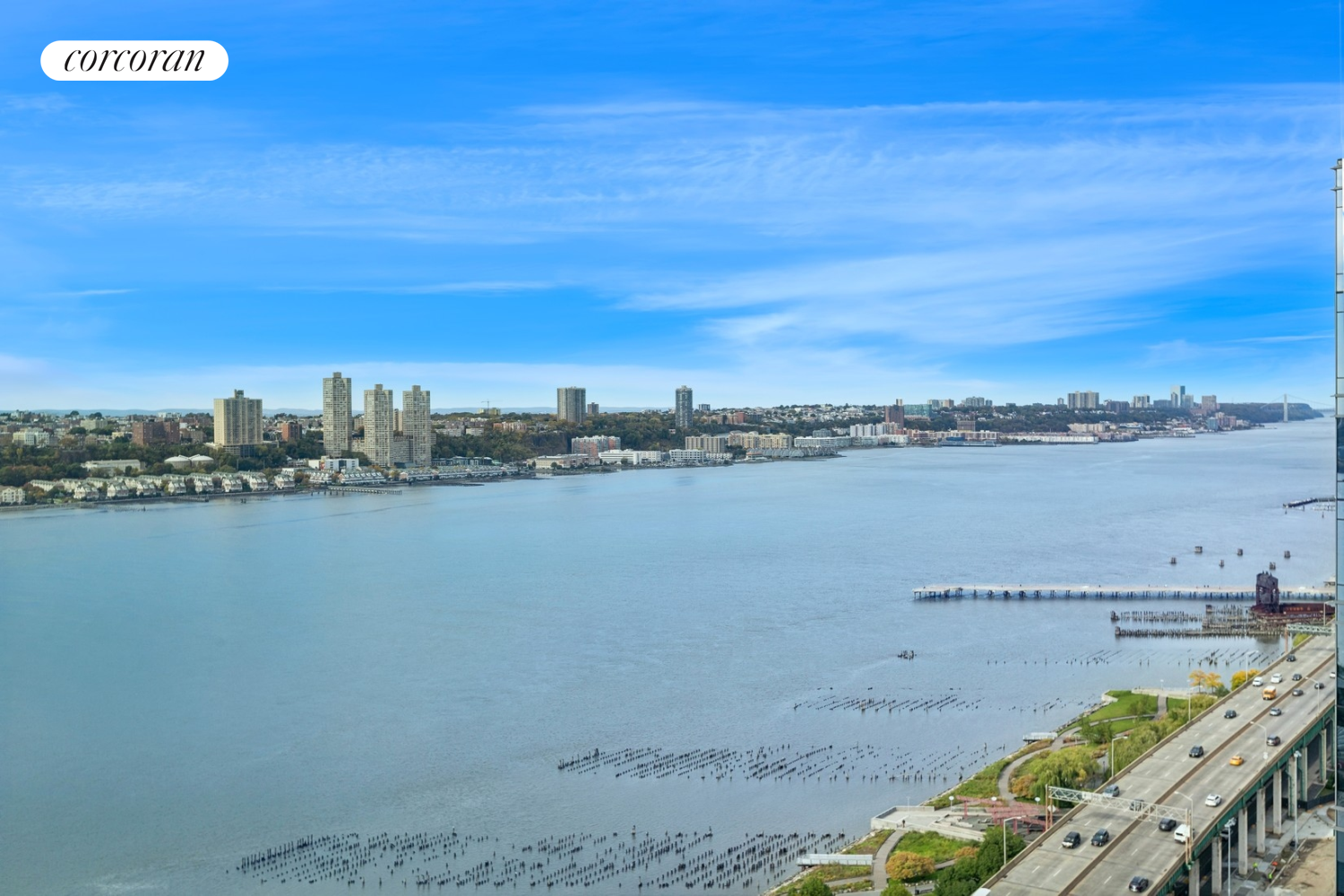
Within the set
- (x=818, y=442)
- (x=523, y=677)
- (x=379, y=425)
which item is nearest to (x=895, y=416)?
(x=818, y=442)

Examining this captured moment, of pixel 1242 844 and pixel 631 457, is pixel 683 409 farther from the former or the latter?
pixel 1242 844

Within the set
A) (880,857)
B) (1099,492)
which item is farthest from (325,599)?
(1099,492)

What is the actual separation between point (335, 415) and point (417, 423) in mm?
2591

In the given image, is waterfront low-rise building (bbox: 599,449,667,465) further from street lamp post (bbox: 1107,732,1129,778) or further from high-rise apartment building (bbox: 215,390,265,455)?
street lamp post (bbox: 1107,732,1129,778)

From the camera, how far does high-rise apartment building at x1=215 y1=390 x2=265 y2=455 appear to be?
34.5 metres

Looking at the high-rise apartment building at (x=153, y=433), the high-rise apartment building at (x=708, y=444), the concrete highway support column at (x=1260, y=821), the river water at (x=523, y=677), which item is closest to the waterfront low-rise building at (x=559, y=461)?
the high-rise apartment building at (x=708, y=444)

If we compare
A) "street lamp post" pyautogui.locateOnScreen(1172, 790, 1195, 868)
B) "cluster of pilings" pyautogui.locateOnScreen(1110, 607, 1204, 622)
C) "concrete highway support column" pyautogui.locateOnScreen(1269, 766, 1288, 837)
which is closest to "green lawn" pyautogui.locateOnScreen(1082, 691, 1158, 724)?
"concrete highway support column" pyautogui.locateOnScreen(1269, 766, 1288, 837)

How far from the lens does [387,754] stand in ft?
25.6

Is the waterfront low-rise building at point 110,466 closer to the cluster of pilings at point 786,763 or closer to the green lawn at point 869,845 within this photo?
the cluster of pilings at point 786,763

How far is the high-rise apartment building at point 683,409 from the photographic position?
5441 cm

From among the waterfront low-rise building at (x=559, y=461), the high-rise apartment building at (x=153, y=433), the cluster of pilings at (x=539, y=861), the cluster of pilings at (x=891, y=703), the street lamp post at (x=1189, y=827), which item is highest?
the high-rise apartment building at (x=153, y=433)

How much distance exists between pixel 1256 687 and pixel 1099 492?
785 inches

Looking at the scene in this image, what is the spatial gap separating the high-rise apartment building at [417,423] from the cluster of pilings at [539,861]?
32262mm

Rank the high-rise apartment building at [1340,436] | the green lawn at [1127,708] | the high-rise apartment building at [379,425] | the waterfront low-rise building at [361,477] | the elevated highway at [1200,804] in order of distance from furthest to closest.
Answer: the high-rise apartment building at [379,425] → the waterfront low-rise building at [361,477] → the green lawn at [1127,708] → the elevated highway at [1200,804] → the high-rise apartment building at [1340,436]
